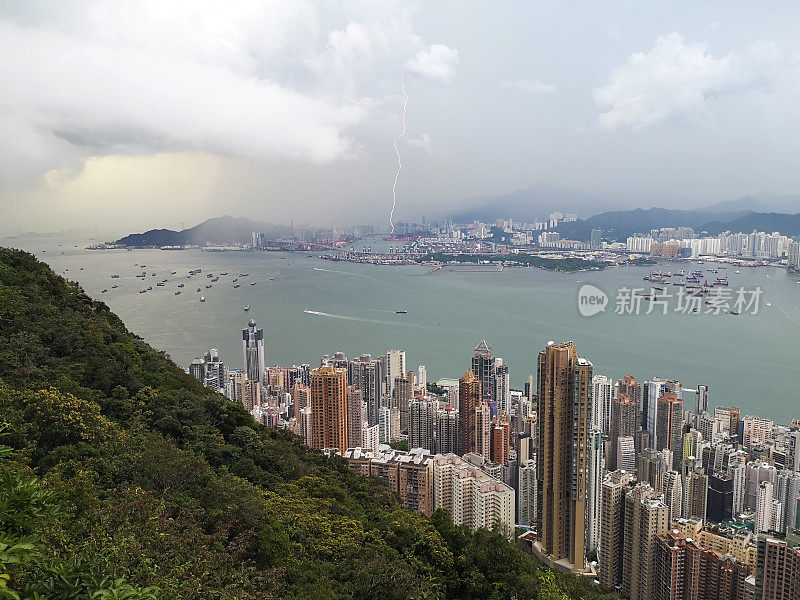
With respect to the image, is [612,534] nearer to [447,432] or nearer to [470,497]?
[470,497]

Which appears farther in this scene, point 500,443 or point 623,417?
point 623,417

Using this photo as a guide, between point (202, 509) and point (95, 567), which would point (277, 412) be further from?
point (95, 567)

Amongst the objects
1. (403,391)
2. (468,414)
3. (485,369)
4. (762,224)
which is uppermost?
(762,224)

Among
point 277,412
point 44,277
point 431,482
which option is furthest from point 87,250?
point 431,482

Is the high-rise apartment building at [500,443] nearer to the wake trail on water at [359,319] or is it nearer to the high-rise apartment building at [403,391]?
the high-rise apartment building at [403,391]

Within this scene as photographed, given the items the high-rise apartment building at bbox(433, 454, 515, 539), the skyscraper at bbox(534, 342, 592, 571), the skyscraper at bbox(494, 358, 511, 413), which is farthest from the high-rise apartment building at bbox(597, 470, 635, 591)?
the skyscraper at bbox(494, 358, 511, 413)

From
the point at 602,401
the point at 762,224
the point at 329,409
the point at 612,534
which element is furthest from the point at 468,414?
the point at 762,224

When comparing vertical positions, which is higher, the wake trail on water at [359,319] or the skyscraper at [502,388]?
the wake trail on water at [359,319]

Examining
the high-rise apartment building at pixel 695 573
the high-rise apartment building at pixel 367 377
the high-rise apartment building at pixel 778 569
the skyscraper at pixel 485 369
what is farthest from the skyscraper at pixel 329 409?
the high-rise apartment building at pixel 778 569
